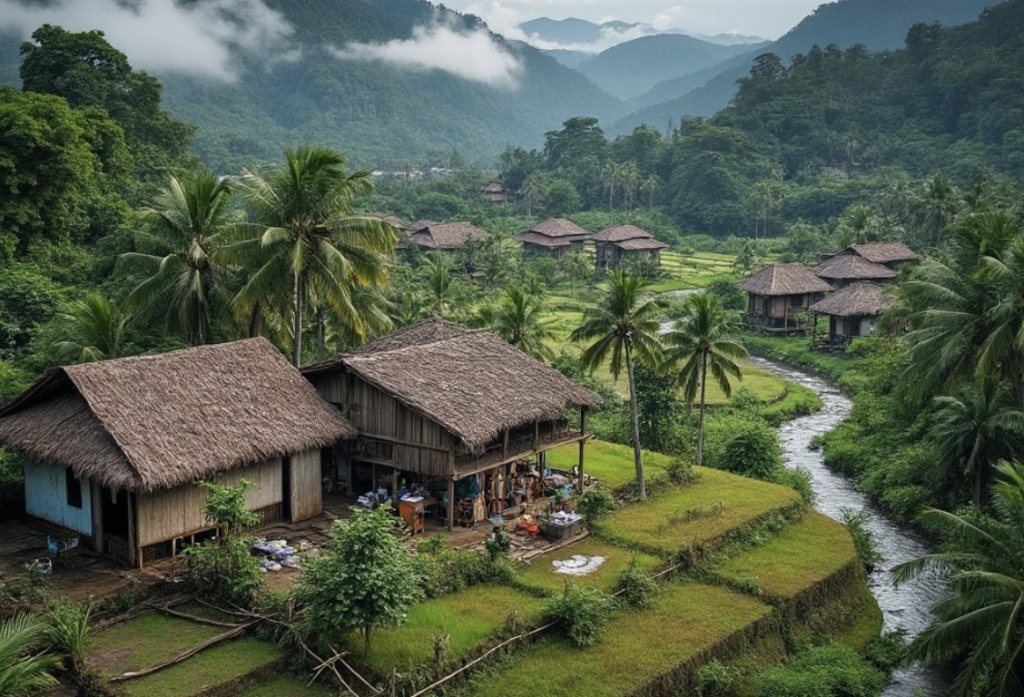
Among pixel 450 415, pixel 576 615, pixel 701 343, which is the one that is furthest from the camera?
pixel 701 343

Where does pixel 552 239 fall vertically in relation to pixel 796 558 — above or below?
above

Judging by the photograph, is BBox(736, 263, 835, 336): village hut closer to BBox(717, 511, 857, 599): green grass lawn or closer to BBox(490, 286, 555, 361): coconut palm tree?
BBox(490, 286, 555, 361): coconut palm tree

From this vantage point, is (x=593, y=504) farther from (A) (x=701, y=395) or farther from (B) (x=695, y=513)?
(A) (x=701, y=395)

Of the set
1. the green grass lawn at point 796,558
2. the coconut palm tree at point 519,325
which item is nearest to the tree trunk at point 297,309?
the coconut palm tree at point 519,325

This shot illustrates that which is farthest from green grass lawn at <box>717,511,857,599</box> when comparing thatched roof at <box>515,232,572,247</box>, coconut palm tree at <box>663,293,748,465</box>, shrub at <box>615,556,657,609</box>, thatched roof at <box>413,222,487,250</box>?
thatched roof at <box>515,232,572,247</box>

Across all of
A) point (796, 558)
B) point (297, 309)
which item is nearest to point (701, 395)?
point (796, 558)

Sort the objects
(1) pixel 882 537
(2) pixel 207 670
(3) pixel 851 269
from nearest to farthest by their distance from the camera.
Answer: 1. (2) pixel 207 670
2. (1) pixel 882 537
3. (3) pixel 851 269
